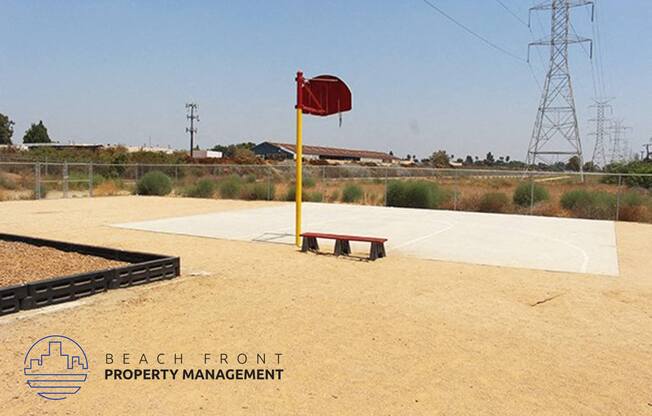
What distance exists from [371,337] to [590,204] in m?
20.0

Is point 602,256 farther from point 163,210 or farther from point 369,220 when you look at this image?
point 163,210

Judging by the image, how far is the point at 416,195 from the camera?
2578 cm

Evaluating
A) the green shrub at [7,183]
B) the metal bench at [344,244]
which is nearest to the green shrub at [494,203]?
the metal bench at [344,244]

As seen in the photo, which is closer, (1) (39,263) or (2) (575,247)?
(1) (39,263)

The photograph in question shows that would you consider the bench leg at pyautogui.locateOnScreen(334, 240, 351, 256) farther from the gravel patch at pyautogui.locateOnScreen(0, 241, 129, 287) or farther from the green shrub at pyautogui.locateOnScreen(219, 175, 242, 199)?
the green shrub at pyautogui.locateOnScreen(219, 175, 242, 199)

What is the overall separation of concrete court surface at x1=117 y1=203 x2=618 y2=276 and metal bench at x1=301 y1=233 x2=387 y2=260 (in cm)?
56

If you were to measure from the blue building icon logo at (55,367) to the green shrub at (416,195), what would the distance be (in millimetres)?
21360

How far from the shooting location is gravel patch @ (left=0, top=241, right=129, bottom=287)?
8.01 meters

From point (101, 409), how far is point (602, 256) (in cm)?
1117

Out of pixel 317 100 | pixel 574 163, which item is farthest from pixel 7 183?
pixel 574 163

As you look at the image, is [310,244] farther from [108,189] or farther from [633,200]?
[108,189]

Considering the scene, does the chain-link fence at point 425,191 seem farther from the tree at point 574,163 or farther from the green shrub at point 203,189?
the tree at point 574,163

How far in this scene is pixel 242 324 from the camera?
20.3ft

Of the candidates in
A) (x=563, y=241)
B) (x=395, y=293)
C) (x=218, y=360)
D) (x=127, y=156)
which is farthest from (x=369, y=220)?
(x=127, y=156)
